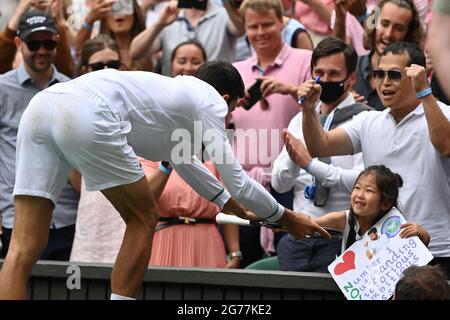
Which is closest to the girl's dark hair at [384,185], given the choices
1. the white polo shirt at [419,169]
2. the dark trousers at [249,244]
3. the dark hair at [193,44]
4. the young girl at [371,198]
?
the young girl at [371,198]

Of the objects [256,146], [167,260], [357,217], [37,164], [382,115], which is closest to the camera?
[37,164]

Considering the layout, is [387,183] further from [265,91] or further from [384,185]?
[265,91]

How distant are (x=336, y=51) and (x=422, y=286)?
3284mm

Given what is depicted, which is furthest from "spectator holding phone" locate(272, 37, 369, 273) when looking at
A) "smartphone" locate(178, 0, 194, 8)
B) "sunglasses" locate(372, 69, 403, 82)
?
"smartphone" locate(178, 0, 194, 8)

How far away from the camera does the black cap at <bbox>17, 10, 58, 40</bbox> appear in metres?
8.05

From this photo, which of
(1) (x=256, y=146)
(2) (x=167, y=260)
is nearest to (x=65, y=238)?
(2) (x=167, y=260)

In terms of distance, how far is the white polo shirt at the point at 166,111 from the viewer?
18.4ft

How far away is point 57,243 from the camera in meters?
7.77

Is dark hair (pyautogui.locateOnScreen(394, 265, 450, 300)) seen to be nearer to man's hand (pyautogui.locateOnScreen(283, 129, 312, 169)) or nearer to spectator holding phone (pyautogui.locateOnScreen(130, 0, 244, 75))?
man's hand (pyautogui.locateOnScreen(283, 129, 312, 169))

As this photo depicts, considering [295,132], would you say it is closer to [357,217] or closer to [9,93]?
[357,217]

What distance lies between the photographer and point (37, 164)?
557 centimetres

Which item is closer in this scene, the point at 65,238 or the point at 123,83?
the point at 123,83

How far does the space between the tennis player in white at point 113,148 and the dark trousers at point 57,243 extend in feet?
6.73

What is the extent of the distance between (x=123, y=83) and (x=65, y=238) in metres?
2.44
